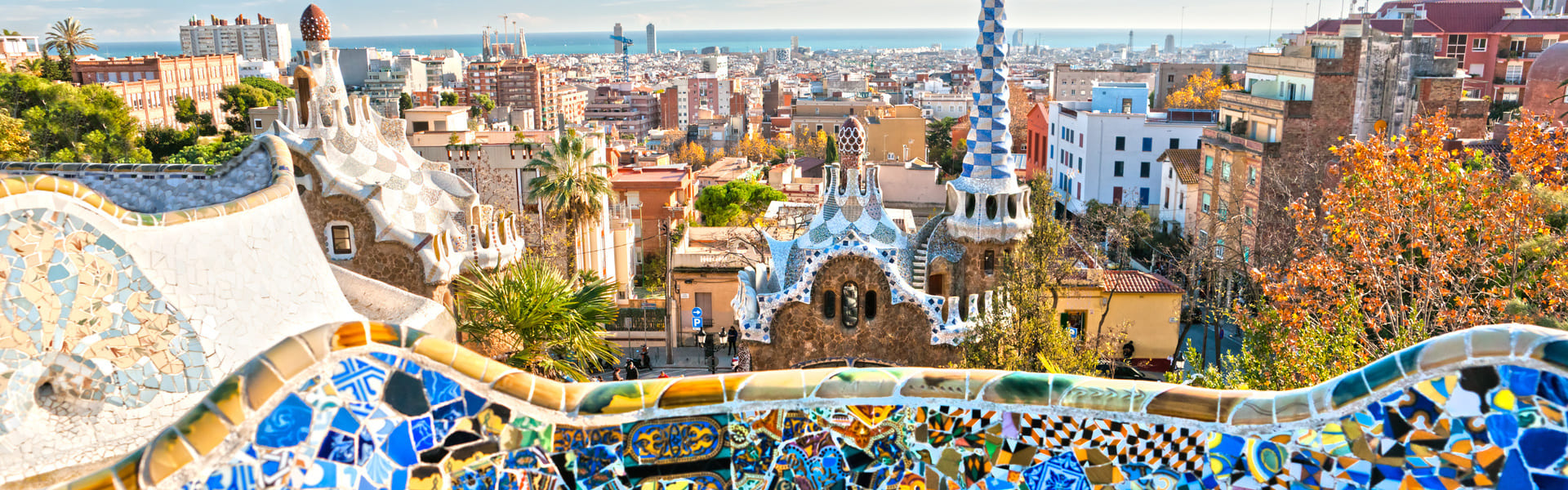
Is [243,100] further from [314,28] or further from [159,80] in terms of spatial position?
[314,28]

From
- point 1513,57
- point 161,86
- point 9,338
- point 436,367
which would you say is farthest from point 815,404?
point 161,86

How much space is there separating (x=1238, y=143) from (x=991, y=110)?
1916cm

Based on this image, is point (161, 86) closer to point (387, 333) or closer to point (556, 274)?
point (556, 274)

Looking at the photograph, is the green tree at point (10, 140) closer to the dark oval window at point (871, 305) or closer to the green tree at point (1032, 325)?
the dark oval window at point (871, 305)

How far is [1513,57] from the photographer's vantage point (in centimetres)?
5588

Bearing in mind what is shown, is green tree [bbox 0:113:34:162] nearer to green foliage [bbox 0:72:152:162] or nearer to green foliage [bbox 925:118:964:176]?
green foliage [bbox 0:72:152:162]

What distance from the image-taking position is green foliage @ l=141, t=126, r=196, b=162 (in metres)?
47.7

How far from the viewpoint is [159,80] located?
64.9m

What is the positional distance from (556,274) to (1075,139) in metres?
36.9

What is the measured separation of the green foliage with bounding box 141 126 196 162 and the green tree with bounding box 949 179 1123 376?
41.7 m

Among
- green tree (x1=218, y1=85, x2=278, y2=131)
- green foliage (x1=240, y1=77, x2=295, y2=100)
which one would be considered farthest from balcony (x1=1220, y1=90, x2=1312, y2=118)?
green foliage (x1=240, y1=77, x2=295, y2=100)

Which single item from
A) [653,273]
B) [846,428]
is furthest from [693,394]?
[653,273]

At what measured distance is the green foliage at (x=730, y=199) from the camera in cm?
3928

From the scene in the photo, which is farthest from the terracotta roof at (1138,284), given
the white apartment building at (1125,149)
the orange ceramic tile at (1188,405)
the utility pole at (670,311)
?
the white apartment building at (1125,149)
